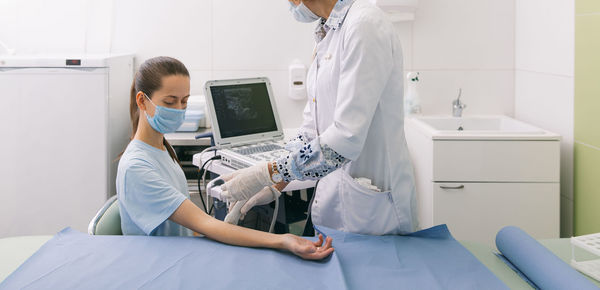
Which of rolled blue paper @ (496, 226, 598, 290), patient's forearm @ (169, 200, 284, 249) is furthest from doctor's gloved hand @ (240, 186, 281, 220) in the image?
rolled blue paper @ (496, 226, 598, 290)

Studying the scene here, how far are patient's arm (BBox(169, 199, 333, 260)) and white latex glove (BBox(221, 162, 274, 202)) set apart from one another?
0.12 m

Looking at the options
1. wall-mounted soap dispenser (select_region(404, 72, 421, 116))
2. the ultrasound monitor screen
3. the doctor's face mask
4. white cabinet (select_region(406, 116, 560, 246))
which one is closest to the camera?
the doctor's face mask

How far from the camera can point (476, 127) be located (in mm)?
3141

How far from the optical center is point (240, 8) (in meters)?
3.27

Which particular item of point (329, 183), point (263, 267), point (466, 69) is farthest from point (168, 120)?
point (466, 69)

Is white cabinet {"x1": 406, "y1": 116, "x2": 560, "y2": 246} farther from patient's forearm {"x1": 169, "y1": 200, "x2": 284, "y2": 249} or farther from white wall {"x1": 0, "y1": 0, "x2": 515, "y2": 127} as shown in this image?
patient's forearm {"x1": 169, "y1": 200, "x2": 284, "y2": 249}

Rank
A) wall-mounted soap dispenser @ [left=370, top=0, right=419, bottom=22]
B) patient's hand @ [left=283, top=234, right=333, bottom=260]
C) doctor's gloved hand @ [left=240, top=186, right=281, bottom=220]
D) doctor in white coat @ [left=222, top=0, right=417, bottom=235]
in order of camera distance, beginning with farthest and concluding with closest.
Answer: wall-mounted soap dispenser @ [left=370, top=0, right=419, bottom=22] < doctor's gloved hand @ [left=240, top=186, right=281, bottom=220] < doctor in white coat @ [left=222, top=0, right=417, bottom=235] < patient's hand @ [left=283, top=234, right=333, bottom=260]

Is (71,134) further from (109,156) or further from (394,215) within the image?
(394,215)

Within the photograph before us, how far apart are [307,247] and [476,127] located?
2.11 m

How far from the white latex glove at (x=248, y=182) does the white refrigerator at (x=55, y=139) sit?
1616 mm

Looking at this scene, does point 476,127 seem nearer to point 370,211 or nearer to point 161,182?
point 370,211

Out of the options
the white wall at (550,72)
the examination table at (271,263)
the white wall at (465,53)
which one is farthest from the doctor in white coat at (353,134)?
the white wall at (465,53)

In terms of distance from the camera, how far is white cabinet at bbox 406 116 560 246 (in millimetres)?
2527

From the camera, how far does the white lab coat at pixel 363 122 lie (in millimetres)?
1393
